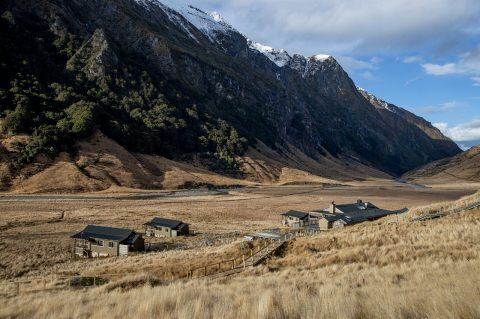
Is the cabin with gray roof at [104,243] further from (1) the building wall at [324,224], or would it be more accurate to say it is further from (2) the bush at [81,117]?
(2) the bush at [81,117]

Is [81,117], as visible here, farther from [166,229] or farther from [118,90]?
[166,229]

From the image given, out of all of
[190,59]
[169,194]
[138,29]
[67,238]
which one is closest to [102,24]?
[138,29]

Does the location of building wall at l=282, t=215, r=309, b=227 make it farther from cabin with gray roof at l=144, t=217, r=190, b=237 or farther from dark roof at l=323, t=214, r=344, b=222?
cabin with gray roof at l=144, t=217, r=190, b=237

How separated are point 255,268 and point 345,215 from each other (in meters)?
36.1

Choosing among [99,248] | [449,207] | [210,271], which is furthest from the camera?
[99,248]

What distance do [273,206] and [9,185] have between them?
54.3 metres

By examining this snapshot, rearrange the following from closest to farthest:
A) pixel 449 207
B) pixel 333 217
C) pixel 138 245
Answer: pixel 449 207 < pixel 138 245 < pixel 333 217

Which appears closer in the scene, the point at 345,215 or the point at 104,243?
the point at 104,243

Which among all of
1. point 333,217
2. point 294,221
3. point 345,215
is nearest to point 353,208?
point 345,215

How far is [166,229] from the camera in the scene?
5191 cm

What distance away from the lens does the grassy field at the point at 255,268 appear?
297 inches

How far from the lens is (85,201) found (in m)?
76.1

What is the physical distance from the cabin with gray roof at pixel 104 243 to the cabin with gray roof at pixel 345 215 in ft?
89.3

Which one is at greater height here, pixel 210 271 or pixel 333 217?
pixel 333 217
